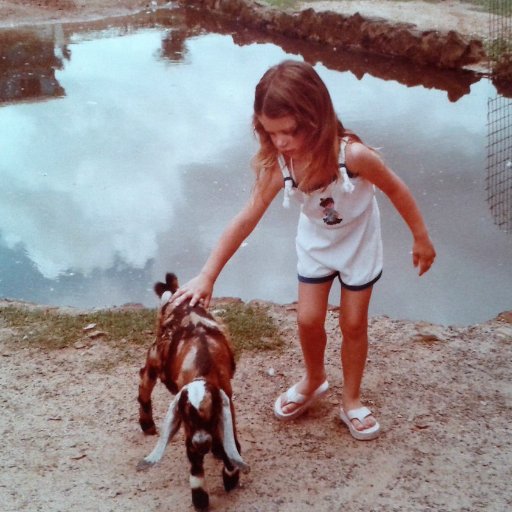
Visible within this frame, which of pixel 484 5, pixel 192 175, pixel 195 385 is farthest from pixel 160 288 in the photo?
pixel 484 5

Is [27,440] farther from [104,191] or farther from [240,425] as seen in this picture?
[104,191]

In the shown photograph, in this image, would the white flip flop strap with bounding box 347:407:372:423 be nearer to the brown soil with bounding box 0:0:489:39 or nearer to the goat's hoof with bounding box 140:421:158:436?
the goat's hoof with bounding box 140:421:158:436

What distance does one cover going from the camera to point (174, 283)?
3.46 metres

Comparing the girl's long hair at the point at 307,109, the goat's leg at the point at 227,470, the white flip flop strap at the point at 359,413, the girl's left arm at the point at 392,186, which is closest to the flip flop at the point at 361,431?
the white flip flop strap at the point at 359,413

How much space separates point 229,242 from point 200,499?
40.2 inches

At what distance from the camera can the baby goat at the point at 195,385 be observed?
2.73 meters

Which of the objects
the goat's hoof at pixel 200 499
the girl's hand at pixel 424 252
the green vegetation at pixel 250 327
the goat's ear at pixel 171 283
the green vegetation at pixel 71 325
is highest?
the girl's hand at pixel 424 252

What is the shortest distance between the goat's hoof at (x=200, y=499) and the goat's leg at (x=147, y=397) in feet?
1.82

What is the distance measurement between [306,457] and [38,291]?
240cm

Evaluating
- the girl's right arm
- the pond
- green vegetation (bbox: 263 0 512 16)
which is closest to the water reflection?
the pond

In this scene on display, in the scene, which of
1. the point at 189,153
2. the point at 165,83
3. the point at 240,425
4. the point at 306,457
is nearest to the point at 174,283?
the point at 240,425

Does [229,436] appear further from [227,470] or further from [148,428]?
[148,428]

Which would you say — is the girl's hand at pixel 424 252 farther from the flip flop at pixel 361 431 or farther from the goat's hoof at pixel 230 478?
the goat's hoof at pixel 230 478

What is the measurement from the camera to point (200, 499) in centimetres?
296
